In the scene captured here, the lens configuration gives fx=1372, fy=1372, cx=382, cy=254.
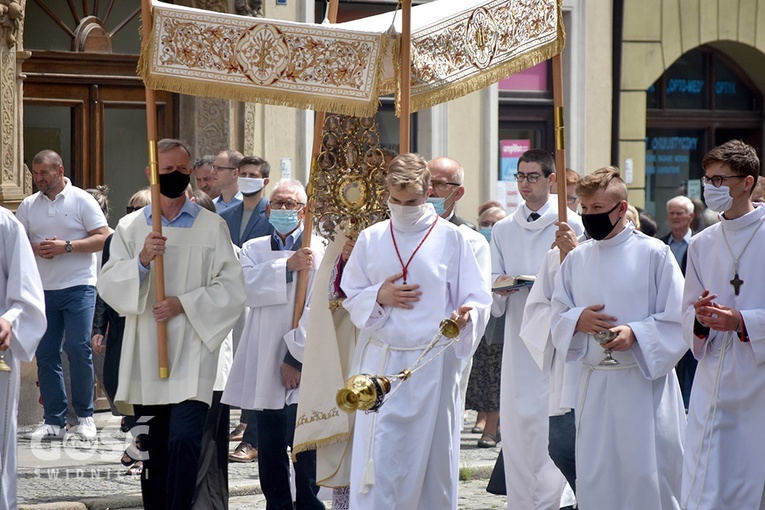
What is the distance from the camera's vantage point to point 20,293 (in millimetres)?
6691

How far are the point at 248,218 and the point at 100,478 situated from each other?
217 cm

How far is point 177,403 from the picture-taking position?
7.32 m

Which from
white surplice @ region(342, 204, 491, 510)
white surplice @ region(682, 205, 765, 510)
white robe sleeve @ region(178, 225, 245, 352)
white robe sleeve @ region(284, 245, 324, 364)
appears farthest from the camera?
white robe sleeve @ region(284, 245, 324, 364)

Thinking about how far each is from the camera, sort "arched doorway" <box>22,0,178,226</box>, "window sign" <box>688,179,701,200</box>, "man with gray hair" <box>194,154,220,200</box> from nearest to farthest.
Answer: "man with gray hair" <box>194,154,220,200</box> < "arched doorway" <box>22,0,178,226</box> < "window sign" <box>688,179,701,200</box>

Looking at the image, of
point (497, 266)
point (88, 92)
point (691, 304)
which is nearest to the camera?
point (691, 304)

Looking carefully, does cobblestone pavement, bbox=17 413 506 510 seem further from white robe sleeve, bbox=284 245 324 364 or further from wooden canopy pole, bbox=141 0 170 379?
wooden canopy pole, bbox=141 0 170 379

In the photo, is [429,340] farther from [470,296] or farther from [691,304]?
[691,304]

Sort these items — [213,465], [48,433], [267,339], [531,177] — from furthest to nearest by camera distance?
[48,433]
[531,177]
[267,339]
[213,465]

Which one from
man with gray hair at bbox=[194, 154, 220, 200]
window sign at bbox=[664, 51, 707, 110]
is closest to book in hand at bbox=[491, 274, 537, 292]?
man with gray hair at bbox=[194, 154, 220, 200]

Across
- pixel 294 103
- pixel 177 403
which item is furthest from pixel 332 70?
pixel 177 403

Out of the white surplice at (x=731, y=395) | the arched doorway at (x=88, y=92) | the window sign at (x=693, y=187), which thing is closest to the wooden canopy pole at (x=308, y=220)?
the white surplice at (x=731, y=395)

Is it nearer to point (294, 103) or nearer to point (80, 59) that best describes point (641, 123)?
point (80, 59)

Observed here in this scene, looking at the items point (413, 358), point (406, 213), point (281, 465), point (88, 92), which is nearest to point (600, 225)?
point (406, 213)

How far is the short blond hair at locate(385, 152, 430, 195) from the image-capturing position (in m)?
6.66
